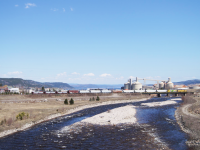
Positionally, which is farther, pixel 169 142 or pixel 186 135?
pixel 186 135

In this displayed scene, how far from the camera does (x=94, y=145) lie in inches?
1017

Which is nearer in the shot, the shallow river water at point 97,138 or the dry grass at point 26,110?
the shallow river water at point 97,138

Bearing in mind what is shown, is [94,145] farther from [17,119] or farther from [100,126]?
[17,119]

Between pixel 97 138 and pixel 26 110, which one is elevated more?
pixel 26 110

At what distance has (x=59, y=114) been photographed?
52.5 m

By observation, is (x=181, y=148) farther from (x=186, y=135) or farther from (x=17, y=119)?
(x=17, y=119)

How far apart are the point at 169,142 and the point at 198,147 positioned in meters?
4.07

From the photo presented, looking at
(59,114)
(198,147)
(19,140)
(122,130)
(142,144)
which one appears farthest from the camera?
(59,114)

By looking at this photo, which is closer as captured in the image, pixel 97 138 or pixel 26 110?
pixel 97 138

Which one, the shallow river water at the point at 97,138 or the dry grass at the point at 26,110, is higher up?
the dry grass at the point at 26,110

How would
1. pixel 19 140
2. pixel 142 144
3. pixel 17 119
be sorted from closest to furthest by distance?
pixel 142 144 < pixel 19 140 < pixel 17 119

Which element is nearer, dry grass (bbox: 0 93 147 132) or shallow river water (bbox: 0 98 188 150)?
shallow river water (bbox: 0 98 188 150)

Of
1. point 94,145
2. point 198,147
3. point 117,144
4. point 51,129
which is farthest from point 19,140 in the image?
point 198,147

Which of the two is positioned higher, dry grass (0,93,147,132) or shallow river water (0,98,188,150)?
dry grass (0,93,147,132)
